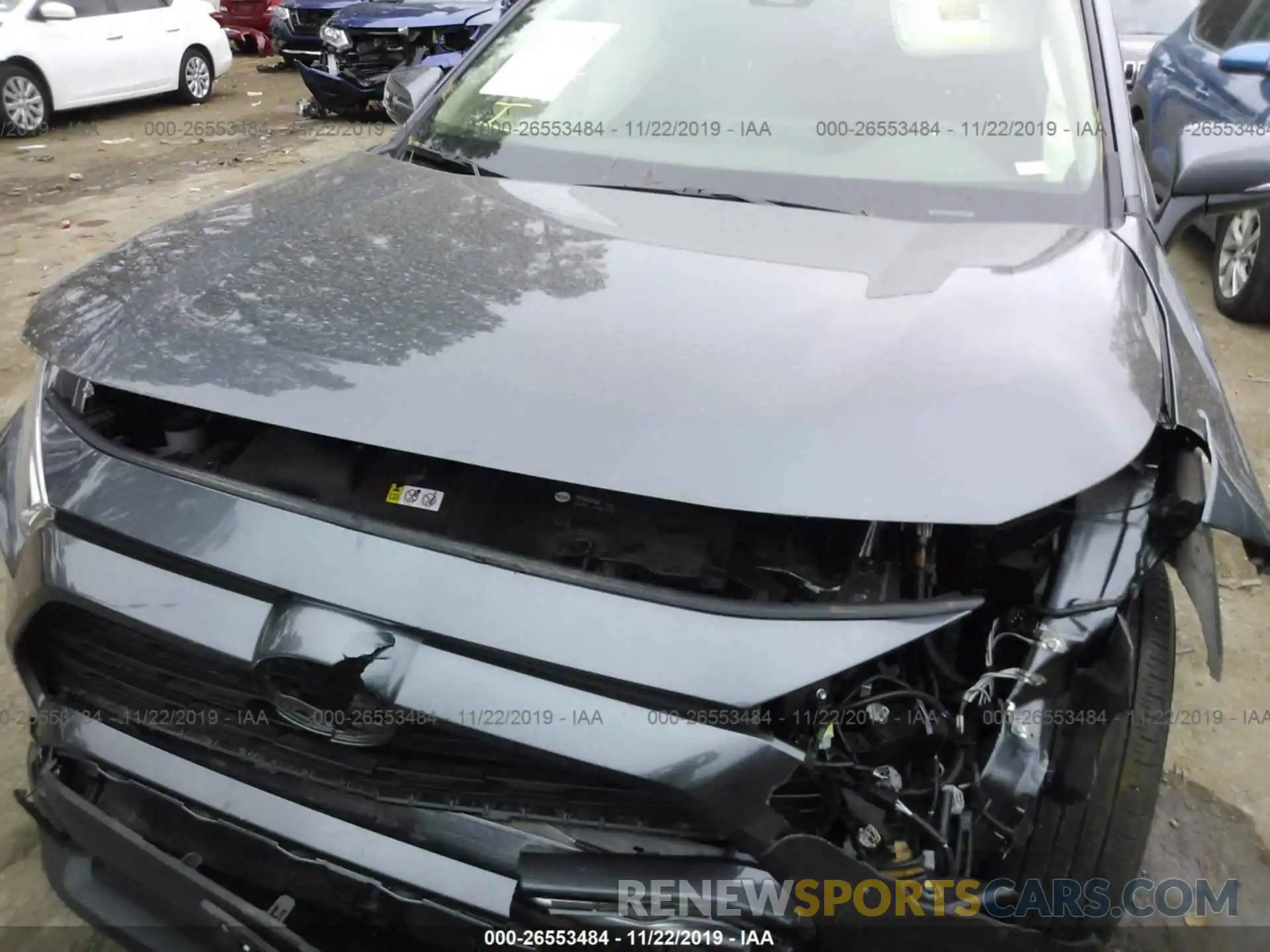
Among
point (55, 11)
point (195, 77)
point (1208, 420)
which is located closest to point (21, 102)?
point (55, 11)

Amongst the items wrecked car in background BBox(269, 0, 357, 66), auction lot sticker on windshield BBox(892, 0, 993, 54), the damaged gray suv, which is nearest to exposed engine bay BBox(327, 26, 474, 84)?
wrecked car in background BBox(269, 0, 357, 66)

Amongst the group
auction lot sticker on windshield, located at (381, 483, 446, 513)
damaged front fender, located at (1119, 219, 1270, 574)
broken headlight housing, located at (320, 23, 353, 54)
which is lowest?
broken headlight housing, located at (320, 23, 353, 54)

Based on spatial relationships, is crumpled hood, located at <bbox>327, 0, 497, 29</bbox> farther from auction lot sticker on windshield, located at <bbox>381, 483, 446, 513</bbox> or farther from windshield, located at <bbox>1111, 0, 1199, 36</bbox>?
auction lot sticker on windshield, located at <bbox>381, 483, 446, 513</bbox>

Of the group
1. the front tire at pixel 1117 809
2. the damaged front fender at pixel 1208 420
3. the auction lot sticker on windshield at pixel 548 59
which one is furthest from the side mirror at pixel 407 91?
the front tire at pixel 1117 809

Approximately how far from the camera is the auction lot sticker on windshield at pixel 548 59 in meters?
2.68

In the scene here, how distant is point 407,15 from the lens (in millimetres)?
8961

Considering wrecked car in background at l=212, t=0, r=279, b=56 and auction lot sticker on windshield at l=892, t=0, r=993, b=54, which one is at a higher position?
auction lot sticker on windshield at l=892, t=0, r=993, b=54

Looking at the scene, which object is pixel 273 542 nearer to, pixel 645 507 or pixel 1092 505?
pixel 645 507

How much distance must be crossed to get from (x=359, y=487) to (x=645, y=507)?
1.50 ft

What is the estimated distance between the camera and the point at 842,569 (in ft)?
4.86

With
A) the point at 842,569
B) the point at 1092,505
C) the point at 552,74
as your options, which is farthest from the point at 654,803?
the point at 552,74

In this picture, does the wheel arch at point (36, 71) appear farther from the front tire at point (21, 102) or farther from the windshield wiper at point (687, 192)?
the windshield wiper at point (687, 192)

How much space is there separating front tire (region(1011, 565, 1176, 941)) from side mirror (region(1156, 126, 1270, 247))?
3.88 feet

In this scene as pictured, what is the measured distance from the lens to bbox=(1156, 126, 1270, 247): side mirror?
231 centimetres
